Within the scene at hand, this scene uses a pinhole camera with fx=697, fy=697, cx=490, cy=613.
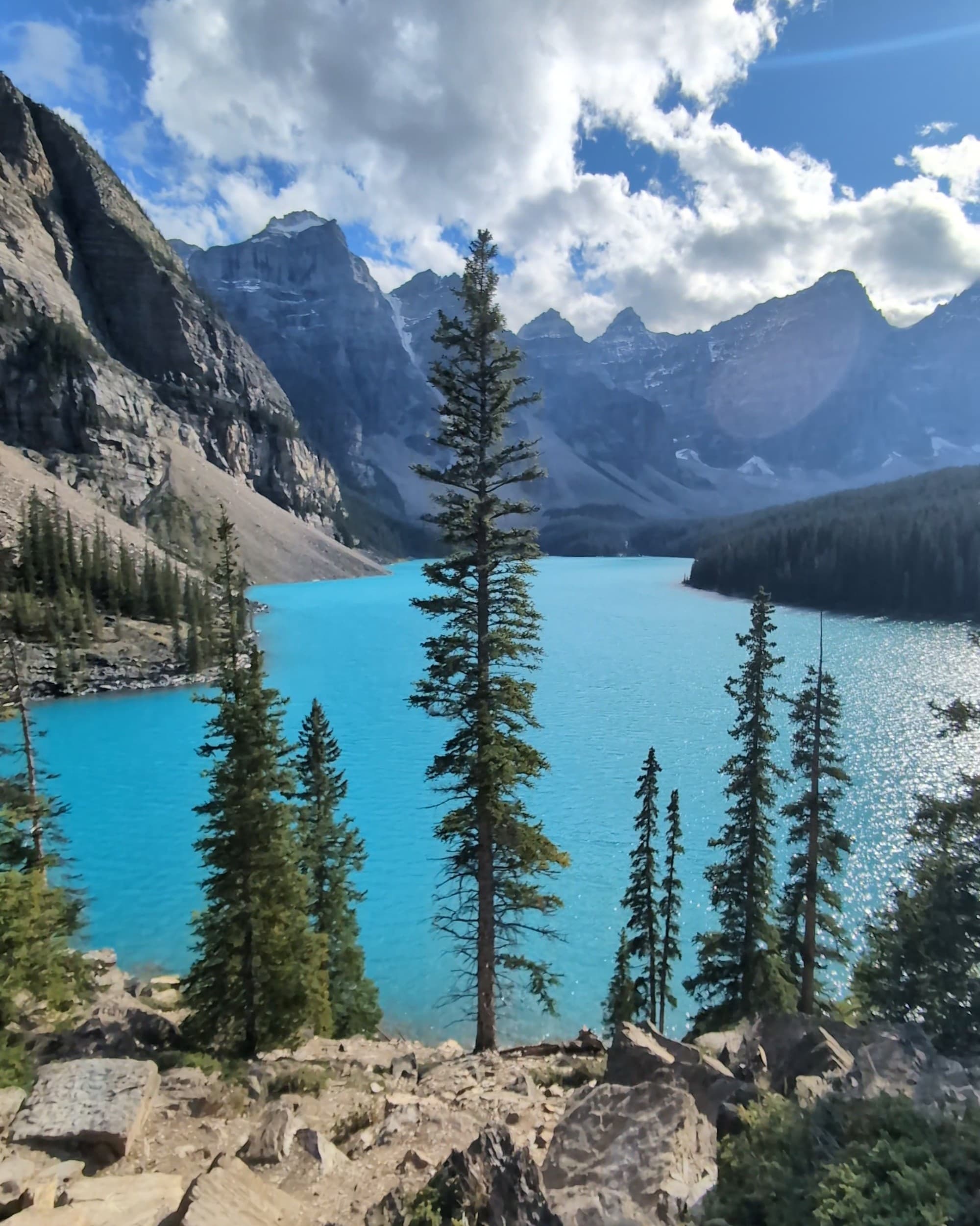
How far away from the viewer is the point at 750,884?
20344 mm

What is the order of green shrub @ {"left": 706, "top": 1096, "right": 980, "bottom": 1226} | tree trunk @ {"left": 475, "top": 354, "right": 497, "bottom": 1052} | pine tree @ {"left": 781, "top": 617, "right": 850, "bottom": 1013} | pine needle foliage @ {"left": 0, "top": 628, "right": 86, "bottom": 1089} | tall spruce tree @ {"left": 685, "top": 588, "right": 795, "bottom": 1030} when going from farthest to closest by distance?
tall spruce tree @ {"left": 685, "top": 588, "right": 795, "bottom": 1030}, pine tree @ {"left": 781, "top": 617, "right": 850, "bottom": 1013}, tree trunk @ {"left": 475, "top": 354, "right": 497, "bottom": 1052}, pine needle foliage @ {"left": 0, "top": 628, "right": 86, "bottom": 1089}, green shrub @ {"left": 706, "top": 1096, "right": 980, "bottom": 1226}

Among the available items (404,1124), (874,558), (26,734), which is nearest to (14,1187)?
(404,1124)

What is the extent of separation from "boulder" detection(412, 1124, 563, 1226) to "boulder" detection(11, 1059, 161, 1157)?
18.4 feet

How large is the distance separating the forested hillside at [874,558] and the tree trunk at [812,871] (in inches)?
3277

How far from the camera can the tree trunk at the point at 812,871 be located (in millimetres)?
19438

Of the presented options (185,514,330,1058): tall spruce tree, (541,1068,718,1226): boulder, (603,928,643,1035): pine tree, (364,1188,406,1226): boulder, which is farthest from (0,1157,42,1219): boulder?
(603,928,643,1035): pine tree

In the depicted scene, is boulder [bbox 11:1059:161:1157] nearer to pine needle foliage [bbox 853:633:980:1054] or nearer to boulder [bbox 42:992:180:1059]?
boulder [bbox 42:992:180:1059]

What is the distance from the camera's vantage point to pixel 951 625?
107 meters

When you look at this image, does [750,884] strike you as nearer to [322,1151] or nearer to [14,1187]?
[322,1151]

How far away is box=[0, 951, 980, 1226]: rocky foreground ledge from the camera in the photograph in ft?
25.2

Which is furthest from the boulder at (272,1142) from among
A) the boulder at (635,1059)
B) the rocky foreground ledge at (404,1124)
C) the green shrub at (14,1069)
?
the boulder at (635,1059)

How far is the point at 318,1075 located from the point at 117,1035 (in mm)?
4463

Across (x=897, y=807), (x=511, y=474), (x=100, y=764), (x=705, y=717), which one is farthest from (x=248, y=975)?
(x=705, y=717)

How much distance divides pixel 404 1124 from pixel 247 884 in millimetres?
6086
